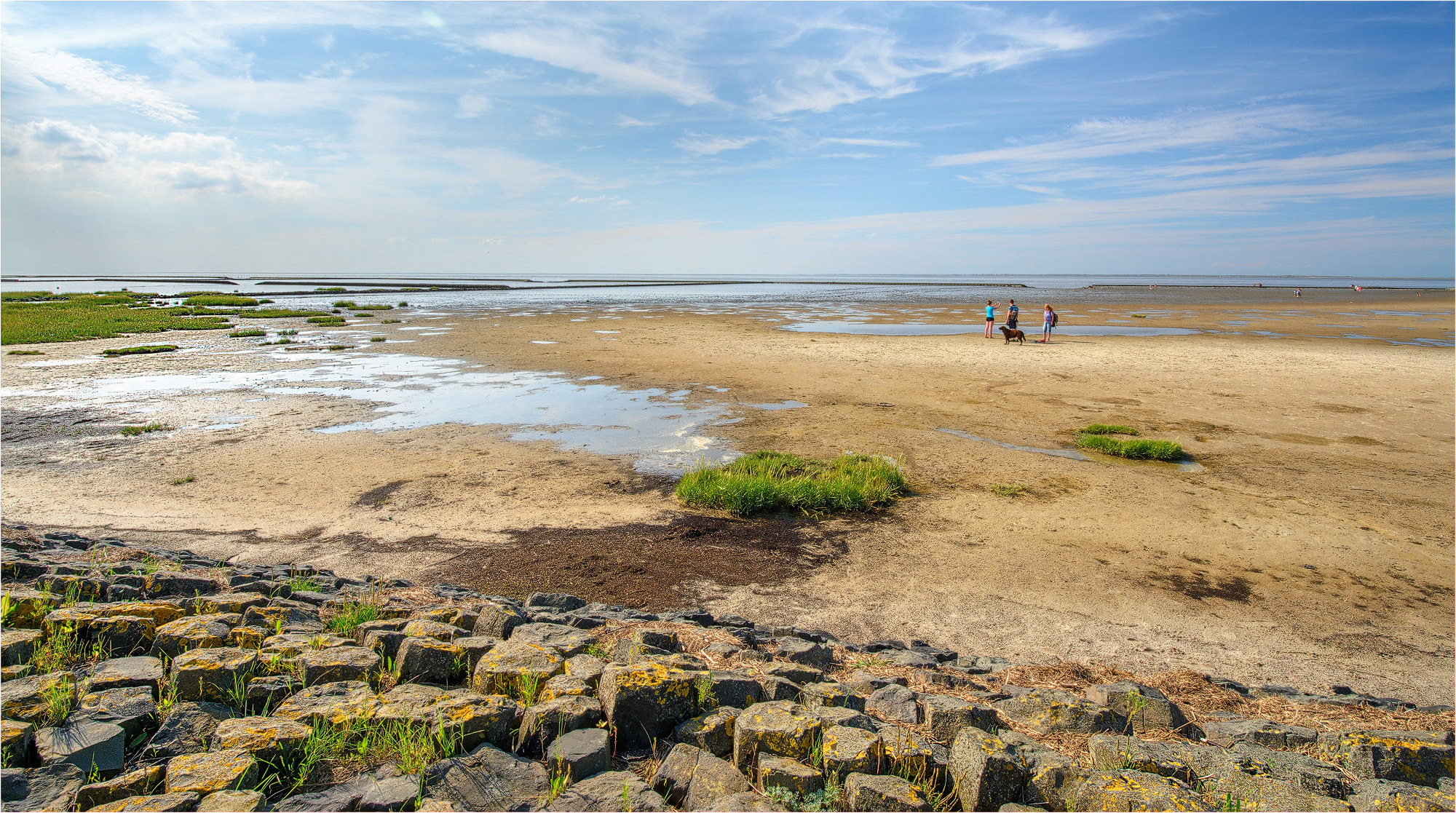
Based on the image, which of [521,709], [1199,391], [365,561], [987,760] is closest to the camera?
[987,760]

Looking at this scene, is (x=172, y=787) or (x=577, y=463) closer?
(x=172, y=787)

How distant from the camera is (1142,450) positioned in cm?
1209

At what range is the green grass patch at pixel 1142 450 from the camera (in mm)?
12008

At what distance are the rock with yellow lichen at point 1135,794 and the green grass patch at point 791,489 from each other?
6275mm

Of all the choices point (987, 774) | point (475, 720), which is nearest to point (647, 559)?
point (475, 720)

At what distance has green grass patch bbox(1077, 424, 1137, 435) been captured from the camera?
44.9 feet

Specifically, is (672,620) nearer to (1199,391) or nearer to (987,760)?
(987,760)

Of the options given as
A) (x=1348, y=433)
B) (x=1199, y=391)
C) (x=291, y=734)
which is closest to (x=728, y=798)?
(x=291, y=734)

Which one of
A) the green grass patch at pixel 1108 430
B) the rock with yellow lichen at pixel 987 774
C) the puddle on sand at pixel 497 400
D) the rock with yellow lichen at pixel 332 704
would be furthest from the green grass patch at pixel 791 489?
the rock with yellow lichen at pixel 987 774

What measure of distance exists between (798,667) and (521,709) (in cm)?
189

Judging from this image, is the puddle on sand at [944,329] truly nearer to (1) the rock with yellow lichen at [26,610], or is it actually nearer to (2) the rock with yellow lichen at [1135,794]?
(2) the rock with yellow lichen at [1135,794]

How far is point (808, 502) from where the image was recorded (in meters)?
9.66

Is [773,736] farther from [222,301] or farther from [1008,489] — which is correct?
[222,301]

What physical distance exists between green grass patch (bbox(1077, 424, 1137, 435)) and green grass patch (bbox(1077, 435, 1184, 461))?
1.09 m
